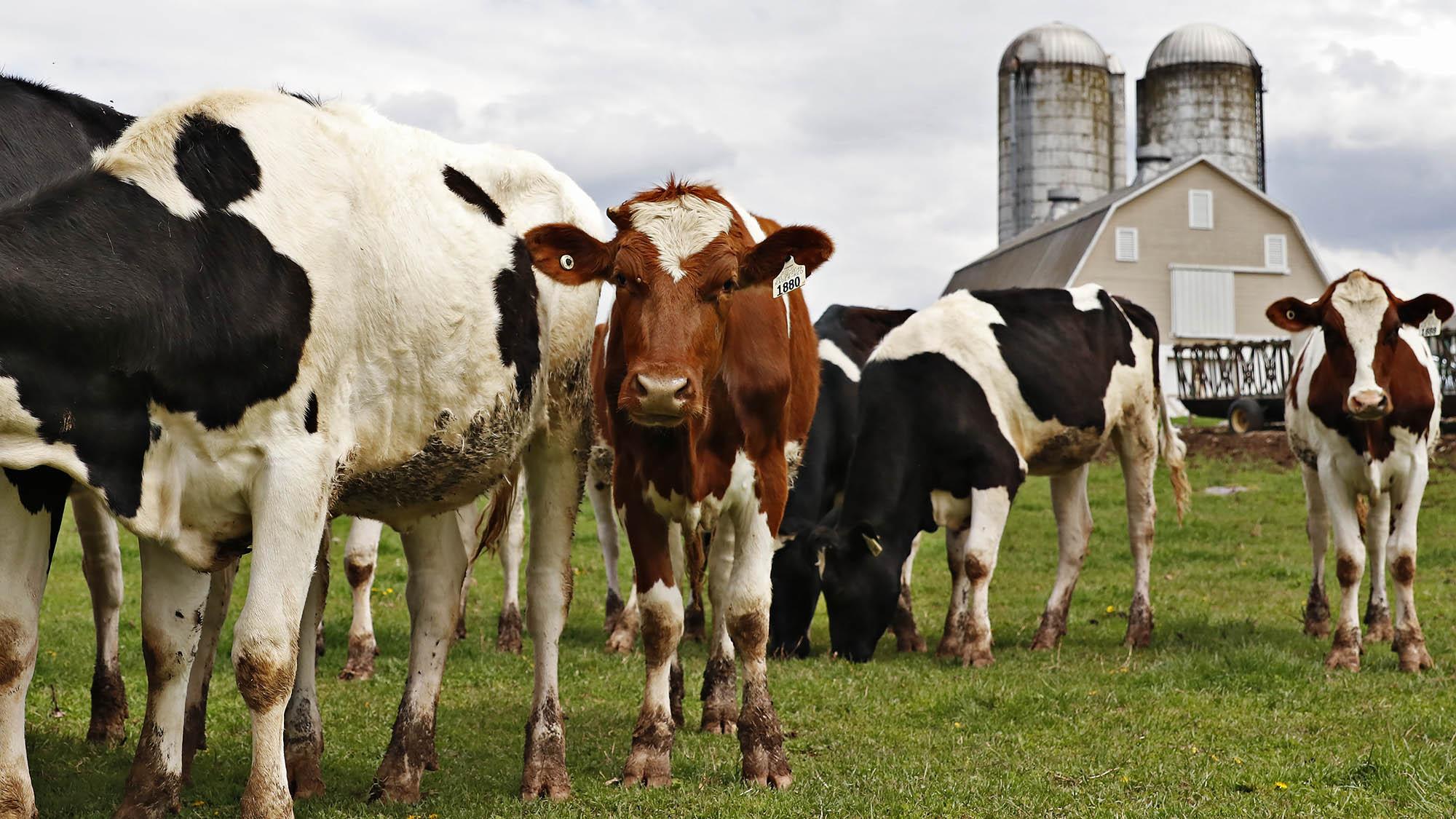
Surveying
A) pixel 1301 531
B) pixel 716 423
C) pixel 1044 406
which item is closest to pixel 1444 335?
pixel 1301 531

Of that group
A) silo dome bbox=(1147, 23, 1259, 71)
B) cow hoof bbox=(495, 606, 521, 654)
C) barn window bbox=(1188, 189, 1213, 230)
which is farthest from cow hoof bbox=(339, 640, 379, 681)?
silo dome bbox=(1147, 23, 1259, 71)

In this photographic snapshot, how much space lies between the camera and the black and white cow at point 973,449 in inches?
397

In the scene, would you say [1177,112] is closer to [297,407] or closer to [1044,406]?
[1044,406]

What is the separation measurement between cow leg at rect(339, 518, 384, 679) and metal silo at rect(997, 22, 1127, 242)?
4192 cm

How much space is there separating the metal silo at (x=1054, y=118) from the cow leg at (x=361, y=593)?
41.9 metres

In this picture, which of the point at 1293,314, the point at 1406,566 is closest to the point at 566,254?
the point at 1293,314

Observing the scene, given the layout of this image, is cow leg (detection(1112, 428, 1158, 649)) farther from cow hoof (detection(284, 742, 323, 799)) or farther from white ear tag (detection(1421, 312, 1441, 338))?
cow hoof (detection(284, 742, 323, 799))

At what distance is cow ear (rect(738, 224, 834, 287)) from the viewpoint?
232 inches

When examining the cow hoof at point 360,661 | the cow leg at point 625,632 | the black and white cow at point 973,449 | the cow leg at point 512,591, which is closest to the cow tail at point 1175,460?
the black and white cow at point 973,449

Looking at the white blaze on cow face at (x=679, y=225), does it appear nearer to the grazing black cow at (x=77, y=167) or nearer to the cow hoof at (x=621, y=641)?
the grazing black cow at (x=77, y=167)

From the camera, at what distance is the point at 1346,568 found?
30.6ft

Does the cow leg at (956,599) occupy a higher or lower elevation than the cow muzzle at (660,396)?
lower

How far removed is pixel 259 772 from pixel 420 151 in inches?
100

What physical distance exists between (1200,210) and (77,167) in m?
38.1
